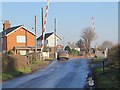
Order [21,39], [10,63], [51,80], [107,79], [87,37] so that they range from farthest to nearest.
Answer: [87,37]
[21,39]
[10,63]
[51,80]
[107,79]

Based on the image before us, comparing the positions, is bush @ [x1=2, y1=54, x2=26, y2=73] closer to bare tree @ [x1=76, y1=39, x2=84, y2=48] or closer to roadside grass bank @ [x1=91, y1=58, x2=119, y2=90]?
roadside grass bank @ [x1=91, y1=58, x2=119, y2=90]

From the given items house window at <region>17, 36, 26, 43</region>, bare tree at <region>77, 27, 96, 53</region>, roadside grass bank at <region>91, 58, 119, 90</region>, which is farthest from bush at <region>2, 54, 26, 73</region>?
bare tree at <region>77, 27, 96, 53</region>

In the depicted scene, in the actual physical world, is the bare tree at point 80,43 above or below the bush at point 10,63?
above

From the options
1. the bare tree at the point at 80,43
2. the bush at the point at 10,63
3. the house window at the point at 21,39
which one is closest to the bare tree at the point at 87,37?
the bare tree at the point at 80,43

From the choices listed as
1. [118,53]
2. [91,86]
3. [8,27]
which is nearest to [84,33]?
[8,27]

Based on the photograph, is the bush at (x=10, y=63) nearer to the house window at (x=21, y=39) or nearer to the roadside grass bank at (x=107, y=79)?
the roadside grass bank at (x=107, y=79)

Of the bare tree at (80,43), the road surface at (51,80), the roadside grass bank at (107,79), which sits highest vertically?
the bare tree at (80,43)

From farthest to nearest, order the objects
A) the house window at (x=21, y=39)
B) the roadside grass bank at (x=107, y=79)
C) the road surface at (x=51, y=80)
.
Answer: the house window at (x=21, y=39)
the road surface at (x=51, y=80)
the roadside grass bank at (x=107, y=79)

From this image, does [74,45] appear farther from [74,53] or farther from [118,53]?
[118,53]

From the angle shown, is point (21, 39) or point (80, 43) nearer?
point (21, 39)

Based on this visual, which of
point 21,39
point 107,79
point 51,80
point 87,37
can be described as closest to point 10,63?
point 51,80

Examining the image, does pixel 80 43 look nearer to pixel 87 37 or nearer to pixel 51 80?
pixel 87 37

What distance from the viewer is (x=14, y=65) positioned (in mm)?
32250

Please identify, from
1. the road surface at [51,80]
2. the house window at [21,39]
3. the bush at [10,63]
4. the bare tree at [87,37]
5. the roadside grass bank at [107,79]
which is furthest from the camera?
the bare tree at [87,37]
